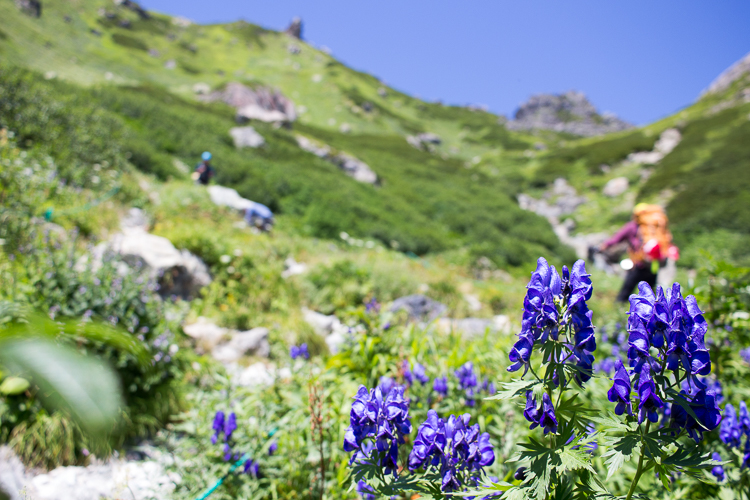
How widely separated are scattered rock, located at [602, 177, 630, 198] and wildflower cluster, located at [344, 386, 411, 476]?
2762cm

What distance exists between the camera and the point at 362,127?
4316 centimetres

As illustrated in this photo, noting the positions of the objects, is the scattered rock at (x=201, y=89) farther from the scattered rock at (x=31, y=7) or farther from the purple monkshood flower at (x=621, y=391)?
the purple monkshood flower at (x=621, y=391)

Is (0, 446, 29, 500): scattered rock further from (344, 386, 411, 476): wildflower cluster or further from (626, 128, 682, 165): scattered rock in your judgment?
(626, 128, 682, 165): scattered rock

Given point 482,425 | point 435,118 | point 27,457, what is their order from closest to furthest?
point 482,425 < point 27,457 < point 435,118

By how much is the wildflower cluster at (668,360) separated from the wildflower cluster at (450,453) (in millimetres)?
518

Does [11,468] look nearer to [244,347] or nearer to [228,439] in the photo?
[228,439]

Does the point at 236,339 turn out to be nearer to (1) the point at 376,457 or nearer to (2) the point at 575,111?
(1) the point at 376,457

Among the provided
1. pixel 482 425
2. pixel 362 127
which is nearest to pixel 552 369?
pixel 482 425

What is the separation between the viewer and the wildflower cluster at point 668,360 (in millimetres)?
1082

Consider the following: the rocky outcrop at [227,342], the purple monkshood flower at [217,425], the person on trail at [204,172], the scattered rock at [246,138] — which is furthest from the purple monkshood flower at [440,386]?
the scattered rock at [246,138]

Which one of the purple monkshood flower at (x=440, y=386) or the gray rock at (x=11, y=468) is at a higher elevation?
the purple monkshood flower at (x=440, y=386)

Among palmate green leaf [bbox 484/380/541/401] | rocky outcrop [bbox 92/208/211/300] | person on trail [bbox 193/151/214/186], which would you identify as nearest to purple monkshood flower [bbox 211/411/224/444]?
palmate green leaf [bbox 484/380/541/401]

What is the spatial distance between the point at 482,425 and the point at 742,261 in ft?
51.2

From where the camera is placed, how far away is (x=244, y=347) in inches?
170
